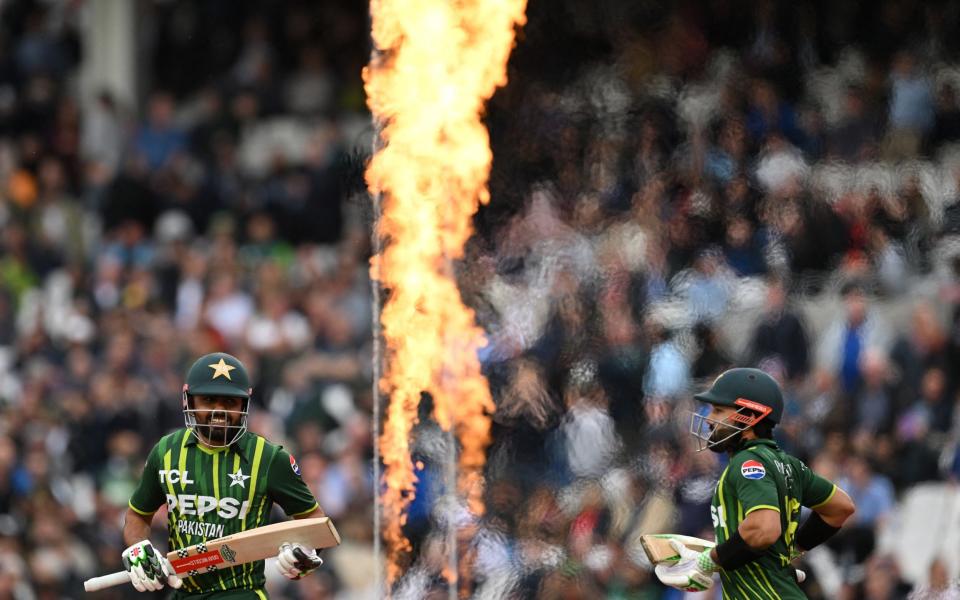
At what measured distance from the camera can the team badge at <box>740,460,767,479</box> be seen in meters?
8.08

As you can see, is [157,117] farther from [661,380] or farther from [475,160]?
[661,380]

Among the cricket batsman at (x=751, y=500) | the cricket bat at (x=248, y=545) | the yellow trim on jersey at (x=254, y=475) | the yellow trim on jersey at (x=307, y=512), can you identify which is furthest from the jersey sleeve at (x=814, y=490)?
the yellow trim on jersey at (x=254, y=475)

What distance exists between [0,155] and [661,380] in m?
7.78

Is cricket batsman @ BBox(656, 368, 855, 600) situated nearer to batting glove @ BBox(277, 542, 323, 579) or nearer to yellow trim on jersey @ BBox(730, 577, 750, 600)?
yellow trim on jersey @ BBox(730, 577, 750, 600)

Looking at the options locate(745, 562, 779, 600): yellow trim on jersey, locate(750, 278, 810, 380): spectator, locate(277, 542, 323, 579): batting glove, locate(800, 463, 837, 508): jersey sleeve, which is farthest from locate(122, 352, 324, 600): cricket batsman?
locate(750, 278, 810, 380): spectator

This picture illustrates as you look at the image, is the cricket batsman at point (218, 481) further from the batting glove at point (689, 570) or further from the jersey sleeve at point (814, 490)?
the jersey sleeve at point (814, 490)

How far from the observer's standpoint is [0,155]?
709 inches

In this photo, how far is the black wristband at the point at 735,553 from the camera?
8055 mm

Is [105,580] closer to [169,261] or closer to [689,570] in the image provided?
[689,570]

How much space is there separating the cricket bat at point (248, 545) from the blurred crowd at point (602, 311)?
3.38 metres

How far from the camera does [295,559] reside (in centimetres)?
826

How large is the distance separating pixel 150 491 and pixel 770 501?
113 inches

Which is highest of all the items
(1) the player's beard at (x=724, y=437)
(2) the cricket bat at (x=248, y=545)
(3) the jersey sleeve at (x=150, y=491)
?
(3) the jersey sleeve at (x=150, y=491)

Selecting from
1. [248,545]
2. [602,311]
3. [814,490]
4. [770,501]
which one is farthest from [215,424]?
[602,311]
